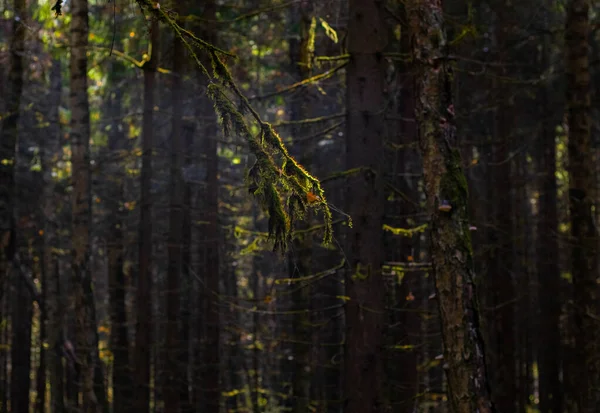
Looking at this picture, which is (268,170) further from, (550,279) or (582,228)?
(550,279)

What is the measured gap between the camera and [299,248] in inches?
589

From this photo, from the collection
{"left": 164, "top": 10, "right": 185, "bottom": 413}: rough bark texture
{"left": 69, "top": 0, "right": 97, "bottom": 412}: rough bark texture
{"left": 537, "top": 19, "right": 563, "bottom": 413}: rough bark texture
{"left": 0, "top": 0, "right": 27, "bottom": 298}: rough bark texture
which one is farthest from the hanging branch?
{"left": 537, "top": 19, "right": 563, "bottom": 413}: rough bark texture

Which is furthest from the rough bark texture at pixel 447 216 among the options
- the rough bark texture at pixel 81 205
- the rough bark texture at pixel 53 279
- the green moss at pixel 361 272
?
the rough bark texture at pixel 53 279

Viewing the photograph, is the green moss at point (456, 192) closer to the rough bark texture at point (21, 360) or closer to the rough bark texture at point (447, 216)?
the rough bark texture at point (447, 216)

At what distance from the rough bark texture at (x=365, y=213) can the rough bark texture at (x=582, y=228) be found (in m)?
3.63

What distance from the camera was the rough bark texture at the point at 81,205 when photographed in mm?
10906

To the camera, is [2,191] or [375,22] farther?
[2,191]

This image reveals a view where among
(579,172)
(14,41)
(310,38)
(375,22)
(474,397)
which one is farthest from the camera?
(14,41)

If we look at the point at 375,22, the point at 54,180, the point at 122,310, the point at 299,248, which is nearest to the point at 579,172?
the point at 375,22

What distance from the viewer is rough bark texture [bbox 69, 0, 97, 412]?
35.8ft

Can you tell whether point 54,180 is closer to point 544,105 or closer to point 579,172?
point 544,105

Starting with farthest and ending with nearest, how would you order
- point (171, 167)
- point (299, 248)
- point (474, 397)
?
1. point (171, 167)
2. point (299, 248)
3. point (474, 397)

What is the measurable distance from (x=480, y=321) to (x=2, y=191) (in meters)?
8.32

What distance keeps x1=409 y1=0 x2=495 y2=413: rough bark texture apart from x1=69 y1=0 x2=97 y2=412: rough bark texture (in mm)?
6351
